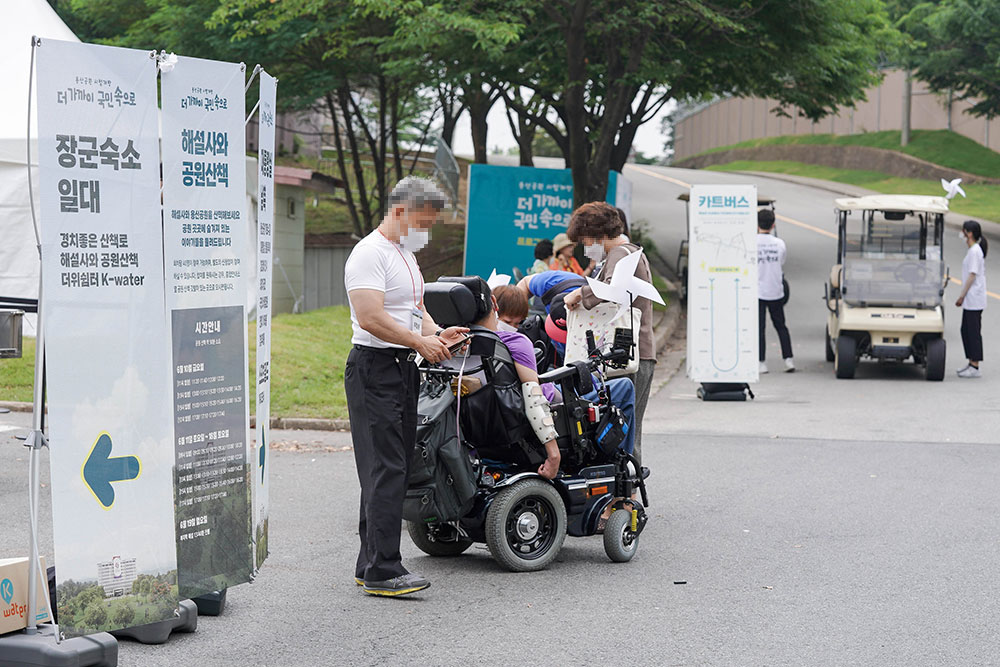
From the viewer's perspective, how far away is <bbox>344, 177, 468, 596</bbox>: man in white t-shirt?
17.7 ft

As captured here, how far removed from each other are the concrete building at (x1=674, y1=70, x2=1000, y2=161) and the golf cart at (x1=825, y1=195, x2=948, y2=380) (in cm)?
1981

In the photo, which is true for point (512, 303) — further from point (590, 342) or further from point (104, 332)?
point (104, 332)

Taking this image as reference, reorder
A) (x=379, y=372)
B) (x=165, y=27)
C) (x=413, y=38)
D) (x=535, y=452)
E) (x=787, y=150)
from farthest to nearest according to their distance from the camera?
(x=787, y=150)
(x=165, y=27)
(x=413, y=38)
(x=535, y=452)
(x=379, y=372)

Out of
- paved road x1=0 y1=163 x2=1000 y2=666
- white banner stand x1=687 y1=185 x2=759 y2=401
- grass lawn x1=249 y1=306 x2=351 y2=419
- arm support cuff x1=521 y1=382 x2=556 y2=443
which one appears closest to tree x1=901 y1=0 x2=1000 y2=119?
white banner stand x1=687 y1=185 x2=759 y2=401

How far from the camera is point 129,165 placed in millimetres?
4109

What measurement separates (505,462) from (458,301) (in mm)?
999

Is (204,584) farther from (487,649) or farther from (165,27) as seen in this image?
(165,27)

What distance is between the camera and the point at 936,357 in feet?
46.6

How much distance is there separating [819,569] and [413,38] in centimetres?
1270

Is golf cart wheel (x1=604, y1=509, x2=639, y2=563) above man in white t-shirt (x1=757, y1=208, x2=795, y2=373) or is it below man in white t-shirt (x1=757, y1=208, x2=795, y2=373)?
below

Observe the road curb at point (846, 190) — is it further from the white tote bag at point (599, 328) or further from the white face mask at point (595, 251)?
the white tote bag at point (599, 328)

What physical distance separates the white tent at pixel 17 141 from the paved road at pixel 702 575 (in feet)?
14.4

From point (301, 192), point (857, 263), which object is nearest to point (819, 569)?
point (857, 263)

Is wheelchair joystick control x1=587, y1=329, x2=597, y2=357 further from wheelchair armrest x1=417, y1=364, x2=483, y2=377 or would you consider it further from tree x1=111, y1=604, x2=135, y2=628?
tree x1=111, y1=604, x2=135, y2=628
